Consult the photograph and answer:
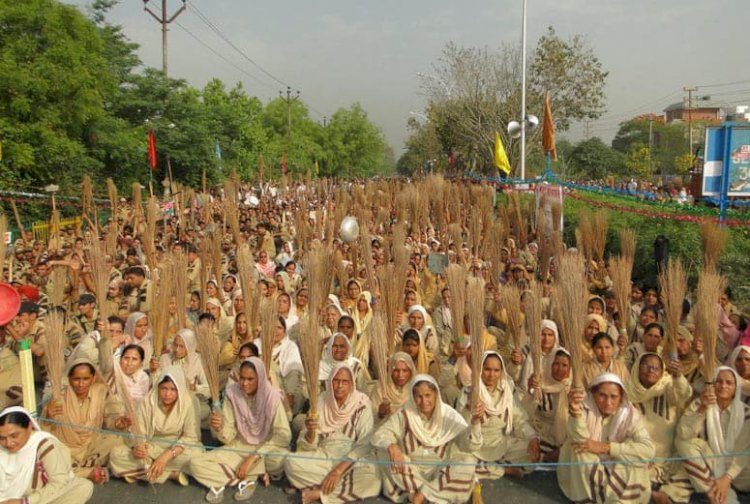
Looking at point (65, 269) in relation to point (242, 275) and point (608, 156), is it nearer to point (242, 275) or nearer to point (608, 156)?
point (242, 275)

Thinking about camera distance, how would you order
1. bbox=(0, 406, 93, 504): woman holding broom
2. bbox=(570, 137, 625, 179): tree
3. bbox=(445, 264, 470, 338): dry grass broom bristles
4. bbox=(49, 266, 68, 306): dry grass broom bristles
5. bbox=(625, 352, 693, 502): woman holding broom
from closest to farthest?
bbox=(0, 406, 93, 504): woman holding broom, bbox=(625, 352, 693, 502): woman holding broom, bbox=(445, 264, 470, 338): dry grass broom bristles, bbox=(49, 266, 68, 306): dry grass broom bristles, bbox=(570, 137, 625, 179): tree

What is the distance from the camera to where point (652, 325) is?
3953 mm

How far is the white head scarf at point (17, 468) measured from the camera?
9.11ft

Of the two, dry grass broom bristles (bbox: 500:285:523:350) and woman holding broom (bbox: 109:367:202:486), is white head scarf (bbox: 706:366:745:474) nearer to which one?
dry grass broom bristles (bbox: 500:285:523:350)

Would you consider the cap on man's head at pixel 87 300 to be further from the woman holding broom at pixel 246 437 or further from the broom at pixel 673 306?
the broom at pixel 673 306

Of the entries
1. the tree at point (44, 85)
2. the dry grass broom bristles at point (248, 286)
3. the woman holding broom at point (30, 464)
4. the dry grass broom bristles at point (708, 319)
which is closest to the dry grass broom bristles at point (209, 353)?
the woman holding broom at point (30, 464)

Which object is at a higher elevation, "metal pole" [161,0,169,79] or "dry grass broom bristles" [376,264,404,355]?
"metal pole" [161,0,169,79]

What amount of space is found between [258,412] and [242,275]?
76.5 inches

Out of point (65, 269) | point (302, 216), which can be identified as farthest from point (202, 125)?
point (65, 269)

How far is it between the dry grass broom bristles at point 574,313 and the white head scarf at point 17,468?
2.73 metres

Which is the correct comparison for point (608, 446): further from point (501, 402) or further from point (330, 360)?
point (330, 360)

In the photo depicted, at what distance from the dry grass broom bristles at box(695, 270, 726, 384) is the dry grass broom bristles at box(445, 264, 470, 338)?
1.46 m

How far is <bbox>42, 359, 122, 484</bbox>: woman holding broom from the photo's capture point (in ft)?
11.0

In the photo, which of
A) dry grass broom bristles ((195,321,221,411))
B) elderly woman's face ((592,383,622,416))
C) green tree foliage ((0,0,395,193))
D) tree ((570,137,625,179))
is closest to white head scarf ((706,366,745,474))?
elderly woman's face ((592,383,622,416))
